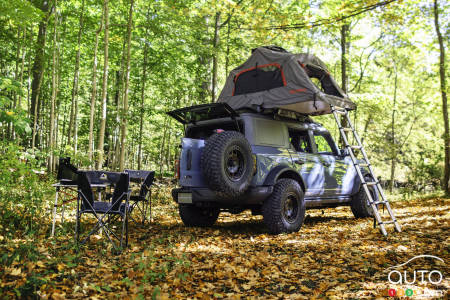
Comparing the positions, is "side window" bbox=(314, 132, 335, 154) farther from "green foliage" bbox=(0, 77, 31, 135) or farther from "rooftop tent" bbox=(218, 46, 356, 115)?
"green foliage" bbox=(0, 77, 31, 135)

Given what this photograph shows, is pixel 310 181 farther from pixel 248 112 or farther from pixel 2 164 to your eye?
pixel 2 164

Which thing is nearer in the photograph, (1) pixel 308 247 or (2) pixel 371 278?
(2) pixel 371 278

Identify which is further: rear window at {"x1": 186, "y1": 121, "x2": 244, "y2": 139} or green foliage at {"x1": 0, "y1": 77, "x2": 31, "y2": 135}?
rear window at {"x1": 186, "y1": 121, "x2": 244, "y2": 139}

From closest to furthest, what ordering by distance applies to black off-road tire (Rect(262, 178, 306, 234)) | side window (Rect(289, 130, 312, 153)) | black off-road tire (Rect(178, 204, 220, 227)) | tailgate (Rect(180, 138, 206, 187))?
tailgate (Rect(180, 138, 206, 187)), black off-road tire (Rect(262, 178, 306, 234)), black off-road tire (Rect(178, 204, 220, 227)), side window (Rect(289, 130, 312, 153))

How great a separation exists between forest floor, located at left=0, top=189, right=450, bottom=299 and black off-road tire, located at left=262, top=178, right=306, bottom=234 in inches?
7.5

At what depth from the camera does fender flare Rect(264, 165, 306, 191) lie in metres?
6.20

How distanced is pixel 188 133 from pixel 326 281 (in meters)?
4.22

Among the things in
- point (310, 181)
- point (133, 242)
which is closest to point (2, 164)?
point (133, 242)

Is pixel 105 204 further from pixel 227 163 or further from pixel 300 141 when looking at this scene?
pixel 300 141

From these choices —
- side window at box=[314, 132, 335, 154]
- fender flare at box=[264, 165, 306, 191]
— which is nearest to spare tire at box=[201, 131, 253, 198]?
fender flare at box=[264, 165, 306, 191]

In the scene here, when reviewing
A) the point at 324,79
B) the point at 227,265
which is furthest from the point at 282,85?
the point at 227,265

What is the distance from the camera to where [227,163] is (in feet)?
19.0

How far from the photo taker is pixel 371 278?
3.84 meters

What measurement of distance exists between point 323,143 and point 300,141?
0.73 metres
